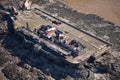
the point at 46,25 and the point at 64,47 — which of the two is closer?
the point at 64,47

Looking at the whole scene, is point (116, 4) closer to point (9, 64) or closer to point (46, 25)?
point (46, 25)

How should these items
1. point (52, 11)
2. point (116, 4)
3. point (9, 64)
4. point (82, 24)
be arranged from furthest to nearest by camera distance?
point (116, 4) → point (52, 11) → point (82, 24) → point (9, 64)

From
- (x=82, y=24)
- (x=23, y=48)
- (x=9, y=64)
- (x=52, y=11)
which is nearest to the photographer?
(x=9, y=64)

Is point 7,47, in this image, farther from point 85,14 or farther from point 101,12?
point 101,12

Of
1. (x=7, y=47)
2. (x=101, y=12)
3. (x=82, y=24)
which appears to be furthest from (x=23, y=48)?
(x=101, y=12)

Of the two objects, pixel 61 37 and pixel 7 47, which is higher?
pixel 61 37

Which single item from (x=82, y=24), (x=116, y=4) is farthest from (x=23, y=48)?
(x=116, y=4)
